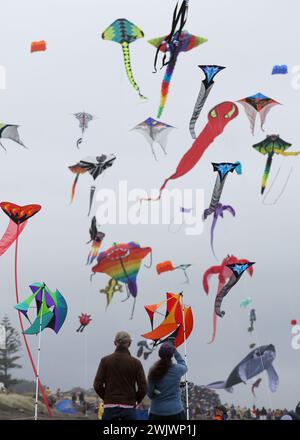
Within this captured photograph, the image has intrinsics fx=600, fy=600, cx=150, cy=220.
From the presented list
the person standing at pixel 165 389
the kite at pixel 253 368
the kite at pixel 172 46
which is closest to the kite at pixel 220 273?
the kite at pixel 253 368

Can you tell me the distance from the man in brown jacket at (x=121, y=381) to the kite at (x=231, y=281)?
1262 centimetres

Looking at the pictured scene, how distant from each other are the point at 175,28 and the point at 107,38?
2.04m

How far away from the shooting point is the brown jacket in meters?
4.83

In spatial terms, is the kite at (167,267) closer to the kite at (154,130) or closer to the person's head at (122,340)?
the kite at (154,130)

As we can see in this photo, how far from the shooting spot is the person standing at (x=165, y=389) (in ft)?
16.6

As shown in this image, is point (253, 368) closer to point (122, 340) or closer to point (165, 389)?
point (165, 389)

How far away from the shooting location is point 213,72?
1659cm

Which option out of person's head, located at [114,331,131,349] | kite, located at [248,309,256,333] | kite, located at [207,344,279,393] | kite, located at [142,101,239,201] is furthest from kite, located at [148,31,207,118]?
person's head, located at [114,331,131,349]

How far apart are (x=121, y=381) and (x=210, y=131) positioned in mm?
16718

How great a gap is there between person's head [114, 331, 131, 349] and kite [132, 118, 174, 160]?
14.4m
